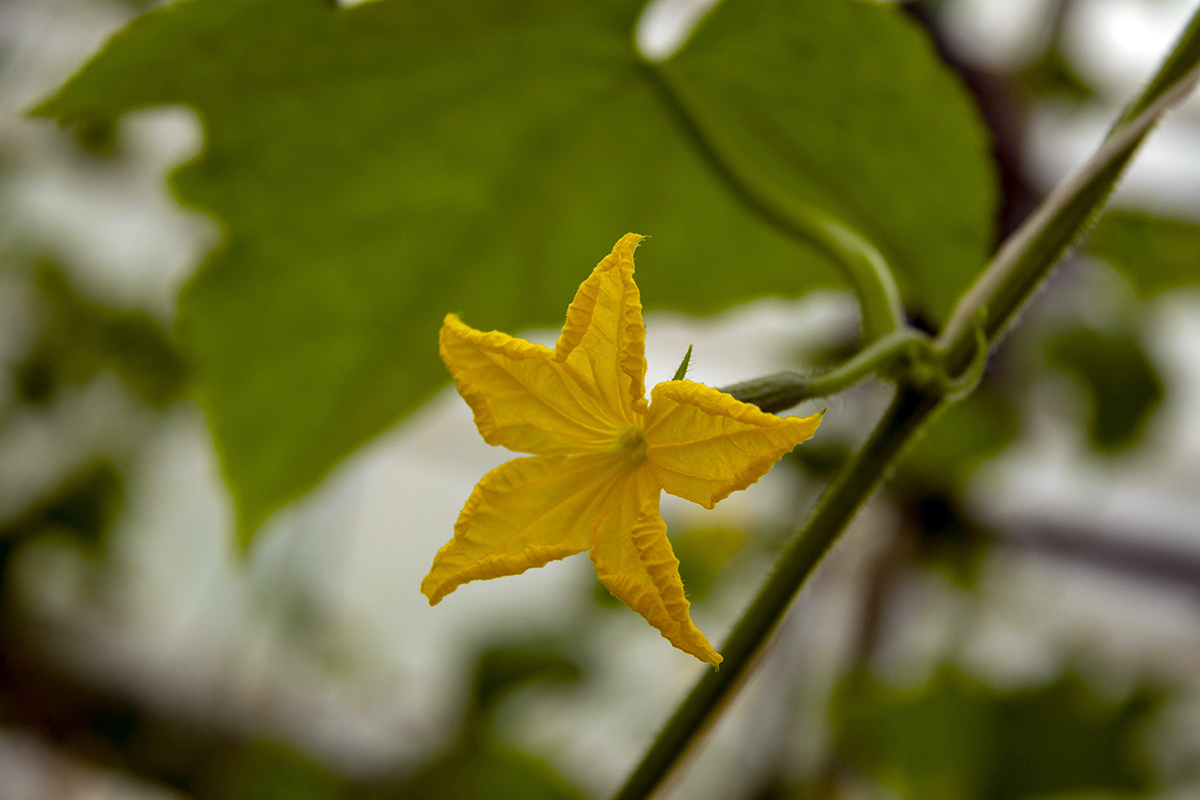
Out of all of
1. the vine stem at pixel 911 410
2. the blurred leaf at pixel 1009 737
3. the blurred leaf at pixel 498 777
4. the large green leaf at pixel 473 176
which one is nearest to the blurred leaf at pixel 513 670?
the blurred leaf at pixel 498 777

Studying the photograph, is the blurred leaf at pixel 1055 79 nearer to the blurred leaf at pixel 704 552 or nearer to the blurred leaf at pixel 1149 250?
the blurred leaf at pixel 1149 250

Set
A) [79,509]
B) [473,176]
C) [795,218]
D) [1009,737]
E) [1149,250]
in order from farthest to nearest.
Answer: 1. [79,509]
2. [1009,737]
3. [1149,250]
4. [473,176]
5. [795,218]

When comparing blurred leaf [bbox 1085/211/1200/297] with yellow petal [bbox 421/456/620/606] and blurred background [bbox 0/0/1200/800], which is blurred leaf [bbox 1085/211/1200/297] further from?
yellow petal [bbox 421/456/620/606]

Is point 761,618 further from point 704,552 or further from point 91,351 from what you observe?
point 91,351

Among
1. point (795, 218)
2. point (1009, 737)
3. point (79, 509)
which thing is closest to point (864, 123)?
point (795, 218)

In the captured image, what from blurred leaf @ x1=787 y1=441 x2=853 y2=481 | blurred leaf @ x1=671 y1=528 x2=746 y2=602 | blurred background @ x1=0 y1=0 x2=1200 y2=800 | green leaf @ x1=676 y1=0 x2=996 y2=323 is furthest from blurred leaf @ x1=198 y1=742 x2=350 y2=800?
green leaf @ x1=676 y1=0 x2=996 y2=323

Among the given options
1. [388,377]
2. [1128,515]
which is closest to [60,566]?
[388,377]

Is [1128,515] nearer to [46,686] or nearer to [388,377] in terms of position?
[388,377]
